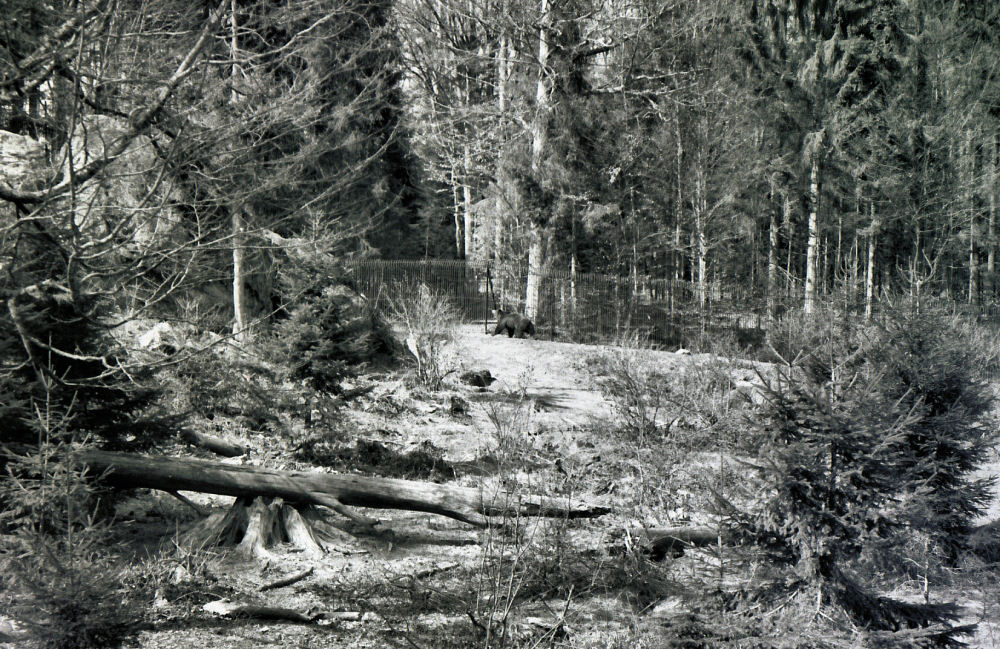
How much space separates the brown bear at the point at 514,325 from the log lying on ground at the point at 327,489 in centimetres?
1132

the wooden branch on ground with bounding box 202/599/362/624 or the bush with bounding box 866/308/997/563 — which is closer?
the wooden branch on ground with bounding box 202/599/362/624

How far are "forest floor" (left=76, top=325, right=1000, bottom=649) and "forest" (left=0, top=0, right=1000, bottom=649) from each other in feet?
0.13

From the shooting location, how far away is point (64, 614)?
3428mm

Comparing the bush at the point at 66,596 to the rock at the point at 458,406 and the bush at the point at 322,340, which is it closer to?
the bush at the point at 322,340

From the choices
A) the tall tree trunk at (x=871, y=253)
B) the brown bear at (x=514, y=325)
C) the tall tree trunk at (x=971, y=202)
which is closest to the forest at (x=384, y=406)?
the brown bear at (x=514, y=325)

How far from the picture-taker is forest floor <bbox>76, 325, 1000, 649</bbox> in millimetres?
4652

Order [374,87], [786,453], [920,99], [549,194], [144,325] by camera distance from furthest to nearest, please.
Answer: [920,99], [549,194], [144,325], [374,87], [786,453]

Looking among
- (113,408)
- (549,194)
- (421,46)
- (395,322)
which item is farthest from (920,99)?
(113,408)

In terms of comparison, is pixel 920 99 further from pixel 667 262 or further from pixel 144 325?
pixel 144 325

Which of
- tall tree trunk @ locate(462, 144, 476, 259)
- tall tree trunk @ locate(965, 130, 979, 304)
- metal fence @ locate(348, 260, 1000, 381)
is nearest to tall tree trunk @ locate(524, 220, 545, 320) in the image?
metal fence @ locate(348, 260, 1000, 381)

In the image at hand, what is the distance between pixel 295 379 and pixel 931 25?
29.9 meters

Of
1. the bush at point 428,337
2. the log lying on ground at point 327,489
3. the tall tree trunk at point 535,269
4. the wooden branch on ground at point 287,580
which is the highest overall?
the tall tree trunk at point 535,269

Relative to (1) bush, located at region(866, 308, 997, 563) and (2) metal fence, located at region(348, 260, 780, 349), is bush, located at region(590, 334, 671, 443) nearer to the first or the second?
(1) bush, located at region(866, 308, 997, 563)

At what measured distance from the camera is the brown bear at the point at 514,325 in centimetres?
1792
